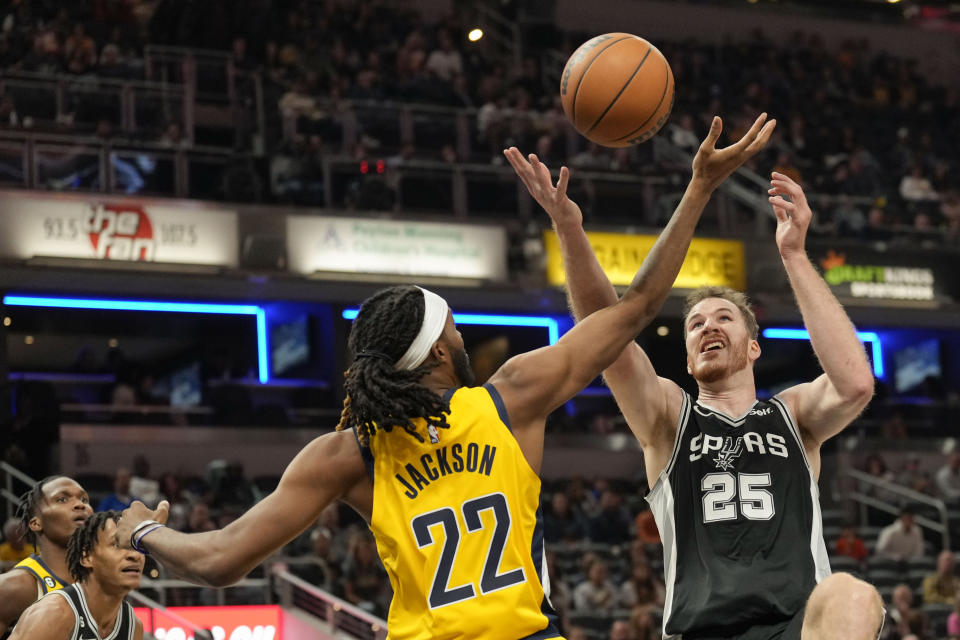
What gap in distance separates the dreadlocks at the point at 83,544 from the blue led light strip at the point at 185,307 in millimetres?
13627

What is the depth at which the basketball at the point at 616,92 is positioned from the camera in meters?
5.42

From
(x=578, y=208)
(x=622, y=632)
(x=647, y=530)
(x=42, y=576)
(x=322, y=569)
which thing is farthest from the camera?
(x=647, y=530)

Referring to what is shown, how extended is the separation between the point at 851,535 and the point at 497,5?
10904mm

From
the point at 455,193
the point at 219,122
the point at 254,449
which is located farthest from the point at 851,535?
the point at 219,122

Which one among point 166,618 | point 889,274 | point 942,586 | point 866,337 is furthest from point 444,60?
point 166,618

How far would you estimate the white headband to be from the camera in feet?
12.8

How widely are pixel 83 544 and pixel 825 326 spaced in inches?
131

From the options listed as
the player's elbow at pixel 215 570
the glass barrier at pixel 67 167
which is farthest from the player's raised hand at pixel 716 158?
the glass barrier at pixel 67 167

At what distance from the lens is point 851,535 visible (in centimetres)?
1719

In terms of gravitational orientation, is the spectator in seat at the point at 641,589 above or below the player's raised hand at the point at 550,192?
below

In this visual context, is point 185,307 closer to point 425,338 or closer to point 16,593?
point 16,593

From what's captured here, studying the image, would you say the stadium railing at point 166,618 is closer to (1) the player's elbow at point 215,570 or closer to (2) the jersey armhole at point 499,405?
(1) the player's elbow at point 215,570

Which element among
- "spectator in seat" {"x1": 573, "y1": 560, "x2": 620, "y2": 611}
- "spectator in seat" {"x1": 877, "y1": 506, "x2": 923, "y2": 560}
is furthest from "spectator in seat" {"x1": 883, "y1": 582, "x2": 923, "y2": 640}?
"spectator in seat" {"x1": 573, "y1": 560, "x2": 620, "y2": 611}

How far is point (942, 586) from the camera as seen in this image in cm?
1569
